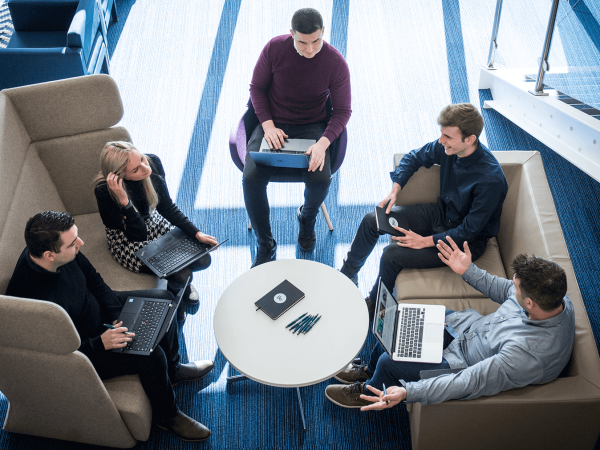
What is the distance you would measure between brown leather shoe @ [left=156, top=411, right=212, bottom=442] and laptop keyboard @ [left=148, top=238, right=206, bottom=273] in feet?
2.29

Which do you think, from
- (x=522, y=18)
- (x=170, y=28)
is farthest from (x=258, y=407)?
(x=170, y=28)

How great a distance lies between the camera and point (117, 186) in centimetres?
239

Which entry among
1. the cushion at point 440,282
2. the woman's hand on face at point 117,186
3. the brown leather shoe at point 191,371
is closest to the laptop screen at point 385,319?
the cushion at point 440,282

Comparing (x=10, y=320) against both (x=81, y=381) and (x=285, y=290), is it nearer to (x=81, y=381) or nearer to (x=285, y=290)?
(x=81, y=381)

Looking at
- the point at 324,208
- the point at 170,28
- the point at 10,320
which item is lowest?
the point at 324,208

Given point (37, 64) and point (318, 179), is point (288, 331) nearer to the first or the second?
point (318, 179)

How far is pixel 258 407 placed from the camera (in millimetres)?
2512

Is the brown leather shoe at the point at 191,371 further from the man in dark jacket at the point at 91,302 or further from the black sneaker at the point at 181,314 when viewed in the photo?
the black sneaker at the point at 181,314

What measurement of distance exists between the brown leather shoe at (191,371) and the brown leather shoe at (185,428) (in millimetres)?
204

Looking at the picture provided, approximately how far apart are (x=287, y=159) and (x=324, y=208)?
1.89ft

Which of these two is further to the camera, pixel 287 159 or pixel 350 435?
pixel 287 159

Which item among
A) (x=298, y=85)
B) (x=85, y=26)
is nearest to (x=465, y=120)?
(x=298, y=85)

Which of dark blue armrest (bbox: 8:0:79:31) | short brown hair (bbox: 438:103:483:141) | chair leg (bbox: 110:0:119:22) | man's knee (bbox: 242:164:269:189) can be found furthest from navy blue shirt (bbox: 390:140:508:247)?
chair leg (bbox: 110:0:119:22)

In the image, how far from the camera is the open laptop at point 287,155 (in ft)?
9.14
